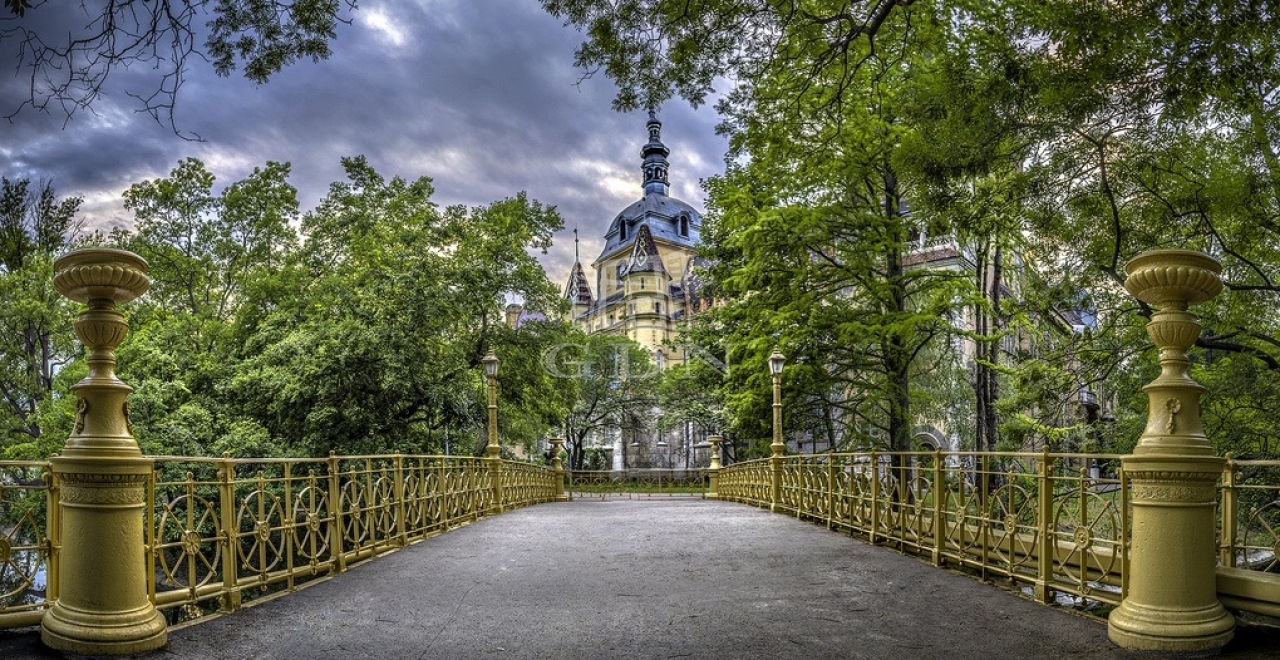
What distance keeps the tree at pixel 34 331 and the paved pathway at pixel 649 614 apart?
70.7ft

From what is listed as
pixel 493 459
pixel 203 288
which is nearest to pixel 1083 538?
pixel 493 459

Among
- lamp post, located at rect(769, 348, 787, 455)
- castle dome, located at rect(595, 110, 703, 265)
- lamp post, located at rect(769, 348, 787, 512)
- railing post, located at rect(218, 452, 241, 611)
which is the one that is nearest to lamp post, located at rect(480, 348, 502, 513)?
lamp post, located at rect(769, 348, 787, 512)

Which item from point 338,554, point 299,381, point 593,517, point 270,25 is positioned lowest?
point 593,517

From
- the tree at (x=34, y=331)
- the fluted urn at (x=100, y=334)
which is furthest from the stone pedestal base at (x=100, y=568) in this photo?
the tree at (x=34, y=331)

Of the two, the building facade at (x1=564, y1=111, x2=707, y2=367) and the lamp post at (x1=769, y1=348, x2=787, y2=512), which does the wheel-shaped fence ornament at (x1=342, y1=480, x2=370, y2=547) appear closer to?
the lamp post at (x1=769, y1=348, x2=787, y2=512)

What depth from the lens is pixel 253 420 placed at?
22.9 meters

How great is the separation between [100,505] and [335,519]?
11.2ft

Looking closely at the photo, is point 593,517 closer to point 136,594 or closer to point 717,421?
point 136,594

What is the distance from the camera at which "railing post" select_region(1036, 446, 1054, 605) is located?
6.34 m

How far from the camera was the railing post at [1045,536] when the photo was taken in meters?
6.34

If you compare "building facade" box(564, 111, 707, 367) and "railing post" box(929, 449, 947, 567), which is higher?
"building facade" box(564, 111, 707, 367)

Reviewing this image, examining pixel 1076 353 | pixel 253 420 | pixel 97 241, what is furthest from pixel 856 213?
pixel 97 241

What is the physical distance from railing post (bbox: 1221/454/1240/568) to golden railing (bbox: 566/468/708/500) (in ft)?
119

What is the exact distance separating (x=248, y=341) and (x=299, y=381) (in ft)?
12.0
